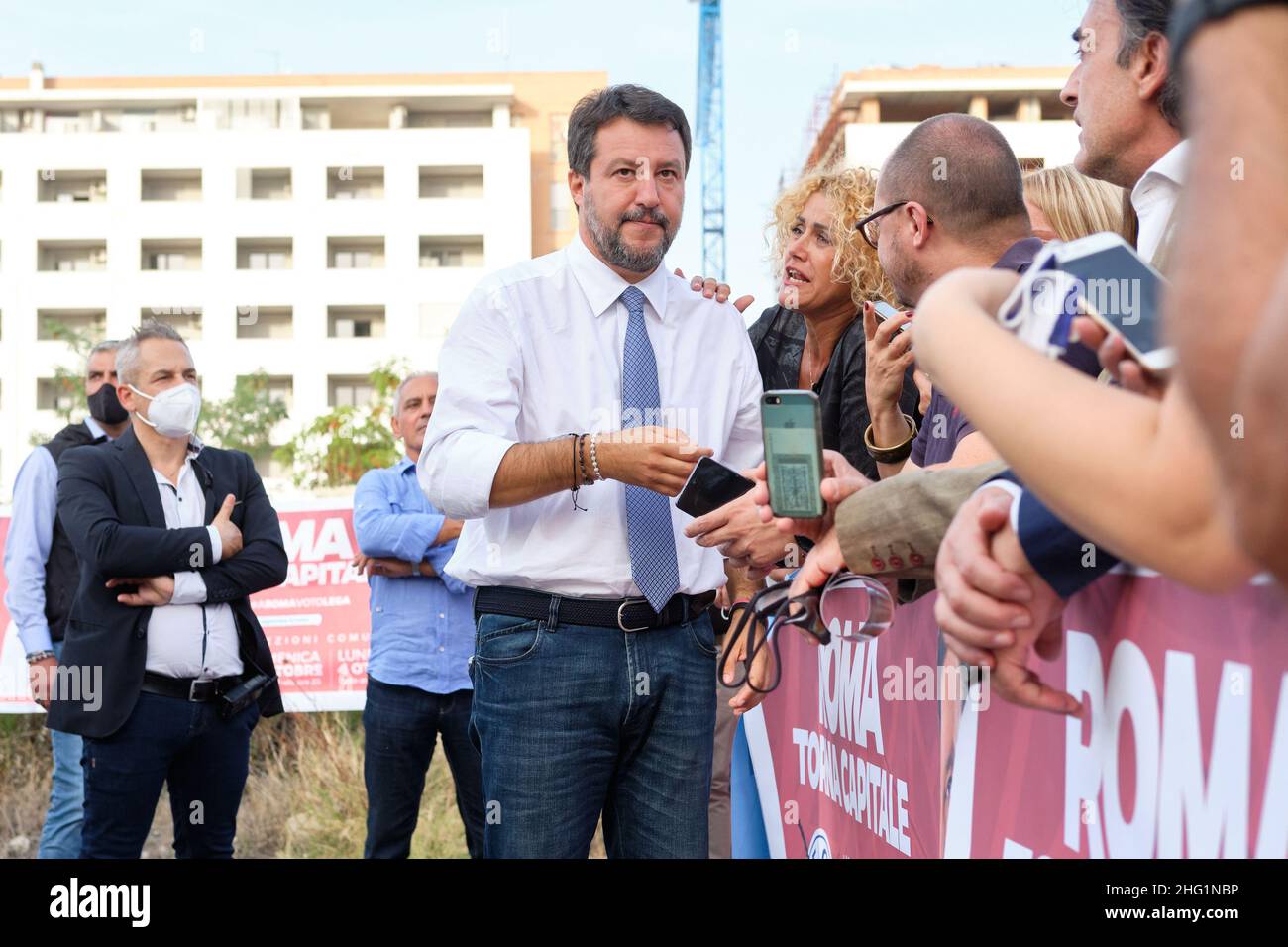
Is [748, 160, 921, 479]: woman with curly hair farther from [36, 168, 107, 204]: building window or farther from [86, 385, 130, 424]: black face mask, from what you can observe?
[36, 168, 107, 204]: building window

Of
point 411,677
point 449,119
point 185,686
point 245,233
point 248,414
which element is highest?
point 449,119

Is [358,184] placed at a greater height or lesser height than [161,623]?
greater

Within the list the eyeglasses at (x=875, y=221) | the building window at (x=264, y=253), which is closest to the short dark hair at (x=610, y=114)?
the eyeglasses at (x=875, y=221)

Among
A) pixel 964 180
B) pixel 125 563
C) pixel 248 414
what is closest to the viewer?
pixel 964 180

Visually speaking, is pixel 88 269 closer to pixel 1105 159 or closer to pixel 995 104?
pixel 995 104

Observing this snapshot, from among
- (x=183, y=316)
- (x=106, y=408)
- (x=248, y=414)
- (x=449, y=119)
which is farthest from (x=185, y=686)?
(x=449, y=119)

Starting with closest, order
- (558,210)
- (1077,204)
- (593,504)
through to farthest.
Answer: (593,504) → (1077,204) → (558,210)

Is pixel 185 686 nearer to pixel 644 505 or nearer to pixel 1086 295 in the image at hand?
pixel 644 505

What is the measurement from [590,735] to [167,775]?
2.37m

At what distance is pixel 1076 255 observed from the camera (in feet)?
4.68

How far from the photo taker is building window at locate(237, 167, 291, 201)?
2665 inches

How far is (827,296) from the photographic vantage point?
4.23 m
